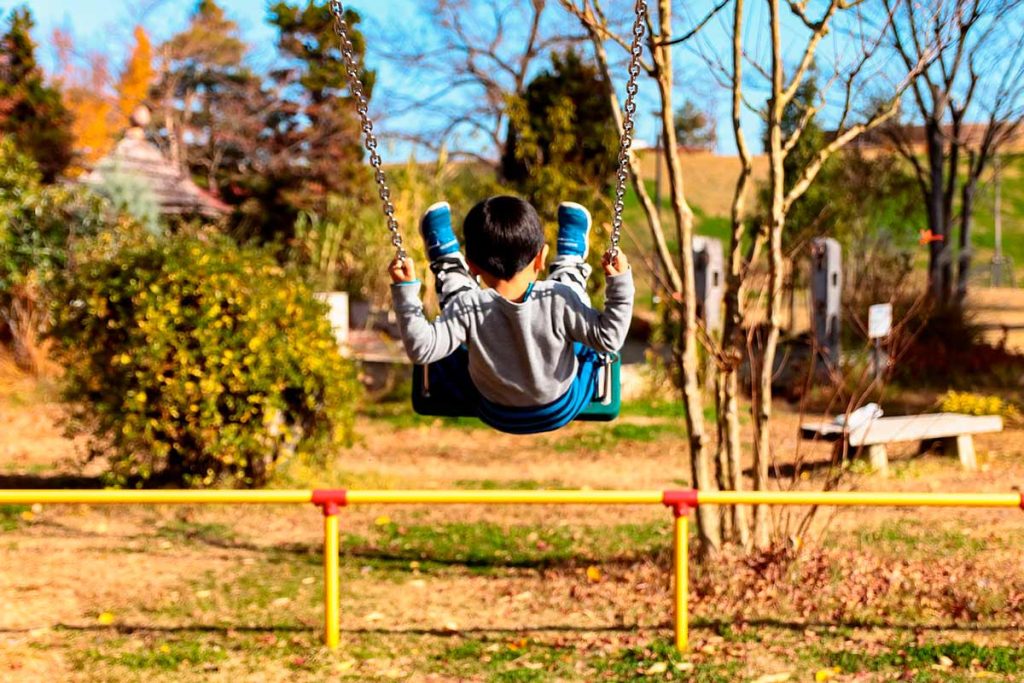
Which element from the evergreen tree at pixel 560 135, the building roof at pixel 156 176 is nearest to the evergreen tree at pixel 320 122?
the building roof at pixel 156 176

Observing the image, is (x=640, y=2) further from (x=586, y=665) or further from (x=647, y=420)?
(x=647, y=420)

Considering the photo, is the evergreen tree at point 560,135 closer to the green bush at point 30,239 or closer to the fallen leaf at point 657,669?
the green bush at point 30,239

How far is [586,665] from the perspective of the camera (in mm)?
4812

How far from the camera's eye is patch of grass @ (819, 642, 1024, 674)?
4707mm

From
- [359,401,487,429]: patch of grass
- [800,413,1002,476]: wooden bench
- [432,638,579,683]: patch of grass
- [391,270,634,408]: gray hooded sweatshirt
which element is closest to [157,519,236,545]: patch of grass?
[432,638,579,683]: patch of grass

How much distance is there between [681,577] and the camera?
4.86 meters

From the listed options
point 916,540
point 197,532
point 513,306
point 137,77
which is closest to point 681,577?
point 513,306

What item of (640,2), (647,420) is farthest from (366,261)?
(640,2)

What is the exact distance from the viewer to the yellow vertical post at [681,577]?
189 inches

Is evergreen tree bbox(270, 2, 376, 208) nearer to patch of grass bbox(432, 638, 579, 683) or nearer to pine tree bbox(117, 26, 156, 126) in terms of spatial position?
pine tree bbox(117, 26, 156, 126)

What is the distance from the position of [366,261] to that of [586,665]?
14.4m

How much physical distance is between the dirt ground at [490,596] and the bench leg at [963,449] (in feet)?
2.76

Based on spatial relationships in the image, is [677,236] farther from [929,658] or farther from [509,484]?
[509,484]

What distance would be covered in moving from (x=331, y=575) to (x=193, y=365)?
9.23 ft
